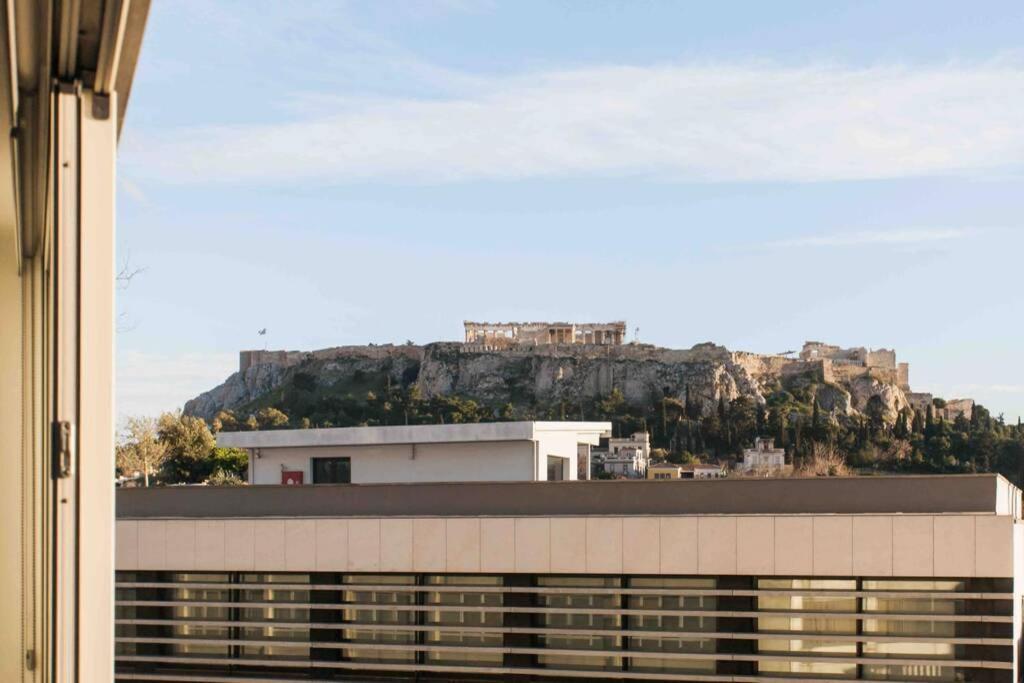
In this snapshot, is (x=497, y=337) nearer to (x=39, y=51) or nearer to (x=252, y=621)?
(x=252, y=621)

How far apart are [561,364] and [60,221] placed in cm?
9754

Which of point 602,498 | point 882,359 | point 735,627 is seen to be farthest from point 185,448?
point 882,359

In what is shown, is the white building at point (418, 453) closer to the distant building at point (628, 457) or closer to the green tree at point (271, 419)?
the distant building at point (628, 457)

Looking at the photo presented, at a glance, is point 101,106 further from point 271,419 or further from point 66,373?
point 271,419

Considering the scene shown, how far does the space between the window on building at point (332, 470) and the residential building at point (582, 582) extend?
4081mm

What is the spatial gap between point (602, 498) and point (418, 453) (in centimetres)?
497

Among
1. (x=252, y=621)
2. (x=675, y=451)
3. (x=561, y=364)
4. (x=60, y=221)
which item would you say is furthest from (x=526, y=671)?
(x=561, y=364)

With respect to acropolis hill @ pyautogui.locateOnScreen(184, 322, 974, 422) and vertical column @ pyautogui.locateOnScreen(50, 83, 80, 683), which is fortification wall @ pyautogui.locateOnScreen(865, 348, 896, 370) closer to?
acropolis hill @ pyautogui.locateOnScreen(184, 322, 974, 422)

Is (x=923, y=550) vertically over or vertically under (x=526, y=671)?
over

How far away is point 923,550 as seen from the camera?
10.1 m

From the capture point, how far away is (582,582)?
10.8 metres

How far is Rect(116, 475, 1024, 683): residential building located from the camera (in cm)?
1017

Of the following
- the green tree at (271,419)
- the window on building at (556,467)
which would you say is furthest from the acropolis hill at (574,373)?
the window on building at (556,467)

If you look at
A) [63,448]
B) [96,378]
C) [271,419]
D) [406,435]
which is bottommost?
[271,419]
